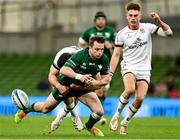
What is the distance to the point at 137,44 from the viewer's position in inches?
691

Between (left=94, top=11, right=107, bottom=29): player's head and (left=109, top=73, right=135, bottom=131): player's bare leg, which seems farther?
(left=94, top=11, right=107, bottom=29): player's head

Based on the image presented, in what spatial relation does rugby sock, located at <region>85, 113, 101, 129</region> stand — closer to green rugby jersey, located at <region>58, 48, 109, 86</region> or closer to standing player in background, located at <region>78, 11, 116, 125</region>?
green rugby jersey, located at <region>58, 48, 109, 86</region>

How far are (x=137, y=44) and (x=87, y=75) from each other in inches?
82.6

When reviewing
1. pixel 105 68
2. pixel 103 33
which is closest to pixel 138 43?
pixel 105 68

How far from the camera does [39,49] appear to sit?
3944cm

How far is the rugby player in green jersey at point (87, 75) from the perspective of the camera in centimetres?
1587

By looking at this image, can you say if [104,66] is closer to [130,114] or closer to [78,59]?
[78,59]

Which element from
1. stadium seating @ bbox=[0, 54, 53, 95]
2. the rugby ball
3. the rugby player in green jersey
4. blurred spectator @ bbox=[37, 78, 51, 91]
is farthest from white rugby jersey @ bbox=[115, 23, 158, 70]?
stadium seating @ bbox=[0, 54, 53, 95]

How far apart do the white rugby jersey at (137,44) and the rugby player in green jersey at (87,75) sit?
1.29 m

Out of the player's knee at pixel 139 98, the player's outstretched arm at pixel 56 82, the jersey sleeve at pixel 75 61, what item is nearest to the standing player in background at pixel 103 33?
the player's knee at pixel 139 98

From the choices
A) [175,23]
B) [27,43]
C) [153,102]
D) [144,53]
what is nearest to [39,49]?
[27,43]

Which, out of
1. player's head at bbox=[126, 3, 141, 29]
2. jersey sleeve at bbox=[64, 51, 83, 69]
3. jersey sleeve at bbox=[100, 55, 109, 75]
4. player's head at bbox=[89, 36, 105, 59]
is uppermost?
player's head at bbox=[126, 3, 141, 29]

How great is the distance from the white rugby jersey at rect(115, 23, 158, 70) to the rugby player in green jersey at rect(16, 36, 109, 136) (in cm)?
129

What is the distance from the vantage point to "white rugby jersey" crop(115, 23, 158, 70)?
57.5 ft
